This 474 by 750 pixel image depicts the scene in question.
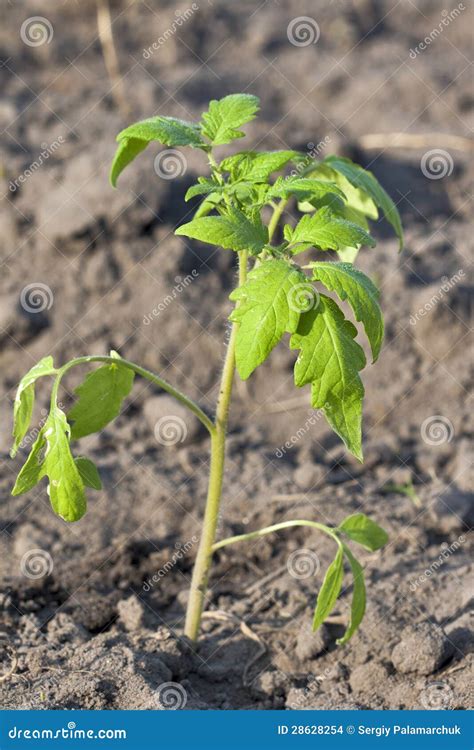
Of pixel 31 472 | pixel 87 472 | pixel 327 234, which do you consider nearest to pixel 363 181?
pixel 327 234

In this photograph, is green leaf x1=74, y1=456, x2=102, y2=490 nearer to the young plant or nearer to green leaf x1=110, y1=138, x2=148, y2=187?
the young plant

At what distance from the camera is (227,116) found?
3230 millimetres

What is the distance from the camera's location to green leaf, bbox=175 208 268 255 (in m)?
2.76

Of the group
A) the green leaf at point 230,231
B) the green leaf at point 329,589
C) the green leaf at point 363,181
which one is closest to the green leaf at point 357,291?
the green leaf at point 230,231

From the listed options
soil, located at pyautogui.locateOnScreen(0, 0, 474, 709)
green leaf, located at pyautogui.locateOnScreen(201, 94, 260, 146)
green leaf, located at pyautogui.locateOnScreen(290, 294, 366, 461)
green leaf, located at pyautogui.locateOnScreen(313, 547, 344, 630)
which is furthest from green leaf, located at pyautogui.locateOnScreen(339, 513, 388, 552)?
green leaf, located at pyautogui.locateOnScreen(201, 94, 260, 146)

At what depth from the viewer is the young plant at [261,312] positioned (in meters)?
2.74

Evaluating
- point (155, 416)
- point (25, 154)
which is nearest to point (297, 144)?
point (25, 154)

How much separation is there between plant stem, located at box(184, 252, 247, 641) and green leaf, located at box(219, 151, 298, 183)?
23cm

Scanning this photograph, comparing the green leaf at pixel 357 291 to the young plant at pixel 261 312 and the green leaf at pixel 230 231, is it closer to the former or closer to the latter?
the young plant at pixel 261 312

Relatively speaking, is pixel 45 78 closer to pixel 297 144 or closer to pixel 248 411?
pixel 297 144

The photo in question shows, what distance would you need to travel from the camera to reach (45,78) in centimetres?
661

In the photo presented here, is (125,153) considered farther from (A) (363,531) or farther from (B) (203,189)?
(A) (363,531)

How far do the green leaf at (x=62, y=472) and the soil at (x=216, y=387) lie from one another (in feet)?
2.31

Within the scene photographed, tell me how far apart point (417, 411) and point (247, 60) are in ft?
9.85
